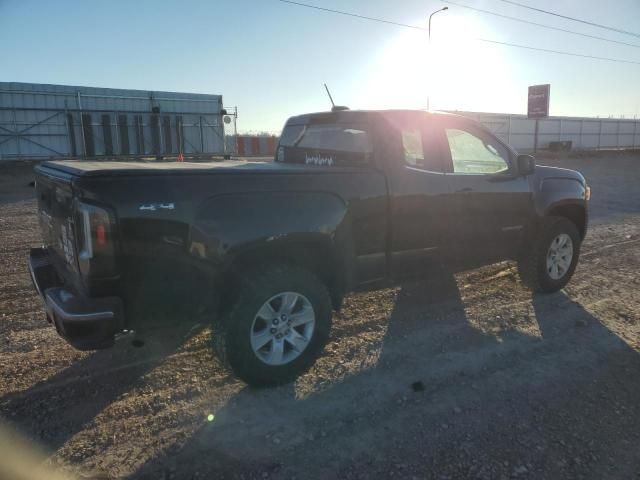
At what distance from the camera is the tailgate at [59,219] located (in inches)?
109

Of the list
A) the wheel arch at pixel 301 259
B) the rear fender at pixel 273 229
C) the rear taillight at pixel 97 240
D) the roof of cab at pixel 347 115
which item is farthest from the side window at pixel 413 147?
the rear taillight at pixel 97 240

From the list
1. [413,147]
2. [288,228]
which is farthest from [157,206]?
[413,147]

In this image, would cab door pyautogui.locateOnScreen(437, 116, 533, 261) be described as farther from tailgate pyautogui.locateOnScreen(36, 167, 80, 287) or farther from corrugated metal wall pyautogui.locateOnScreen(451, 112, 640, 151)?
corrugated metal wall pyautogui.locateOnScreen(451, 112, 640, 151)

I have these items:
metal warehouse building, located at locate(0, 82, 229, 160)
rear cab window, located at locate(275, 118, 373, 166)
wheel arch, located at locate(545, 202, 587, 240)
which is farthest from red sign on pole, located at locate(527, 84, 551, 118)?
rear cab window, located at locate(275, 118, 373, 166)

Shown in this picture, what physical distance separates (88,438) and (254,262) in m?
1.38

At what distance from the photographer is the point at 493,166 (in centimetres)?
458

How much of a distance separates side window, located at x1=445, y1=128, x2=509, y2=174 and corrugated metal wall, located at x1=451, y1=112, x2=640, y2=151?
1206 inches

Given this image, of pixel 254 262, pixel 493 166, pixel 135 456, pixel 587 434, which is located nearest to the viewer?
pixel 135 456

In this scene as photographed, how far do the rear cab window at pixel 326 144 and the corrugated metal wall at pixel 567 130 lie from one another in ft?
102

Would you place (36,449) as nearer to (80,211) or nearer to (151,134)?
(80,211)

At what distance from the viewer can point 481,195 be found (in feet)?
14.2

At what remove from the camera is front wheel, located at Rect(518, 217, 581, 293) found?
483 centimetres

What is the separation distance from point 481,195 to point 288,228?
213 cm

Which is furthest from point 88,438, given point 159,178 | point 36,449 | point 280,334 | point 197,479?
point 159,178
